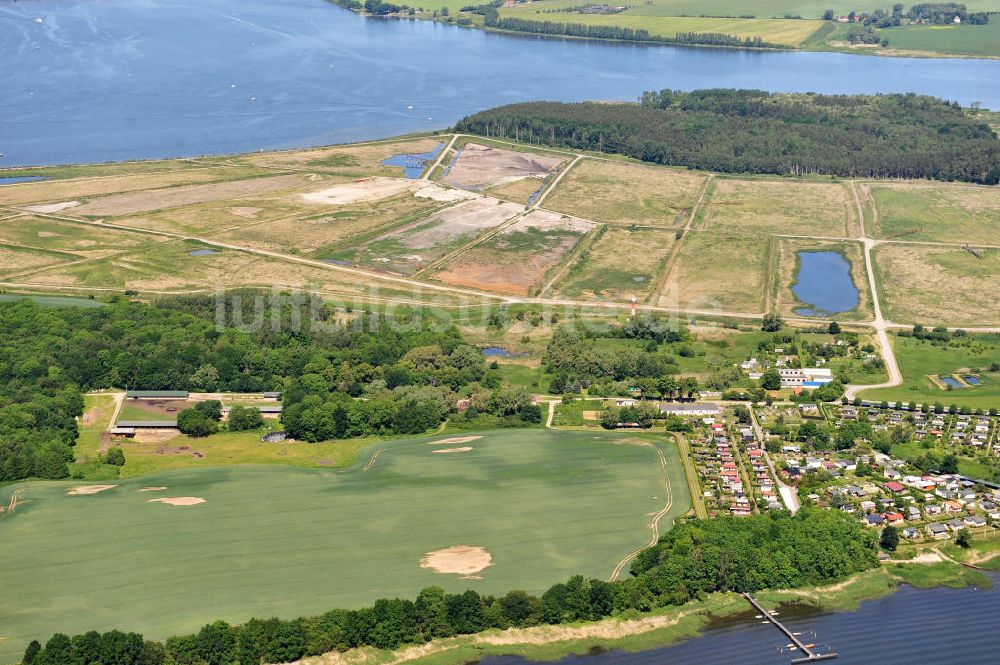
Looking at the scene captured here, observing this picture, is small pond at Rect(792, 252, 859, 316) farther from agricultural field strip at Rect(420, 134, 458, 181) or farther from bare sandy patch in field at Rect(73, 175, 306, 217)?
bare sandy patch in field at Rect(73, 175, 306, 217)

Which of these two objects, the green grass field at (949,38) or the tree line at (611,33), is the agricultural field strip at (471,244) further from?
the green grass field at (949,38)

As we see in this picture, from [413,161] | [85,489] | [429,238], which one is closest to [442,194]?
[429,238]

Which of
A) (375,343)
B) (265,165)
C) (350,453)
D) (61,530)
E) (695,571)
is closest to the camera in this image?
(695,571)

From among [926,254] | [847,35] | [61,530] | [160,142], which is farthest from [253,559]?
[847,35]

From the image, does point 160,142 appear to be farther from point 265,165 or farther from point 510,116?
point 510,116

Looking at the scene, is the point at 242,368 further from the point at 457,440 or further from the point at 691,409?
the point at 691,409

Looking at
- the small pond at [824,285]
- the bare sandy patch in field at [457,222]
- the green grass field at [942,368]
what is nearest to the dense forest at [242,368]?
the bare sandy patch in field at [457,222]
